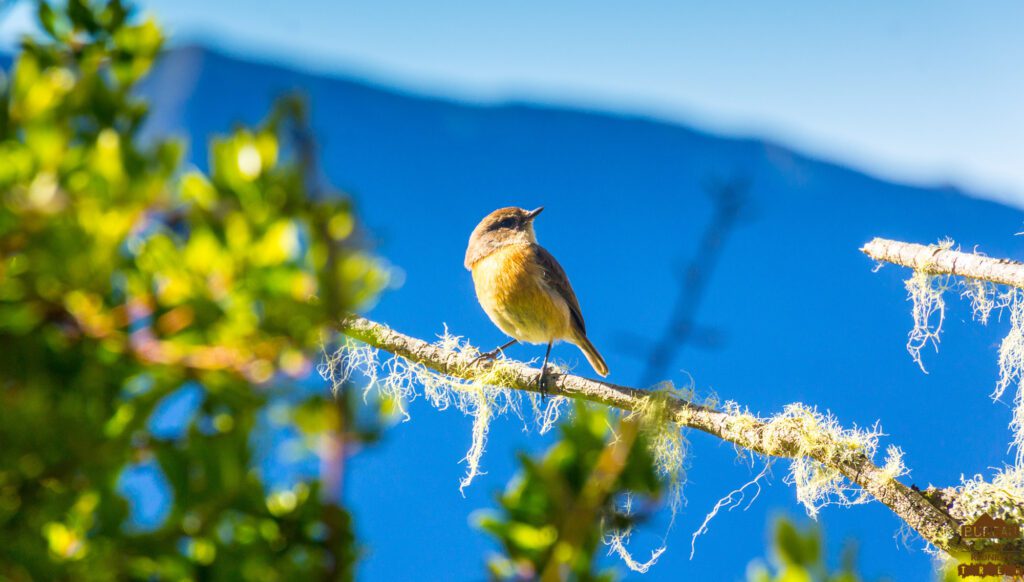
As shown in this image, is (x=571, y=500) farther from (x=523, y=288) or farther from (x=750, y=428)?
(x=523, y=288)

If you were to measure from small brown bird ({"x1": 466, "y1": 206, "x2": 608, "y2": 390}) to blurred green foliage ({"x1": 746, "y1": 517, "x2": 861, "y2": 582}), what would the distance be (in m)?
2.87

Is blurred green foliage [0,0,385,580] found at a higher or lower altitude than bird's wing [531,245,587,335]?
lower

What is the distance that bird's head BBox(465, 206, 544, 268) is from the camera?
4156 mm

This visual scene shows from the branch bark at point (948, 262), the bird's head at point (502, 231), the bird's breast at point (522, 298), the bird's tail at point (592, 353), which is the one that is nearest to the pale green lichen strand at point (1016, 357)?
the branch bark at point (948, 262)

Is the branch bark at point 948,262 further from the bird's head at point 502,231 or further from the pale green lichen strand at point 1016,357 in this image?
the bird's head at point 502,231

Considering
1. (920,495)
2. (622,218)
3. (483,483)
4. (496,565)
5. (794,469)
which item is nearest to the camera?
(496,565)

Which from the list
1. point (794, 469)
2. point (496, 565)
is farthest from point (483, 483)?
point (496, 565)

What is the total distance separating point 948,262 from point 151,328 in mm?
3076

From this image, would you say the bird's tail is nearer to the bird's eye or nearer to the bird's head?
the bird's head

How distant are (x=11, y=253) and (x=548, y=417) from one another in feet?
9.06

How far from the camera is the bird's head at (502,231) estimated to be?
164 inches

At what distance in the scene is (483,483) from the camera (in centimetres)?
533

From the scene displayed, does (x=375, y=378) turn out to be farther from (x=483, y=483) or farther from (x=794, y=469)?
(x=483, y=483)

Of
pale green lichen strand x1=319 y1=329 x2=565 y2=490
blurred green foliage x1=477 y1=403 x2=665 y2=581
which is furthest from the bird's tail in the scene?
blurred green foliage x1=477 y1=403 x2=665 y2=581
